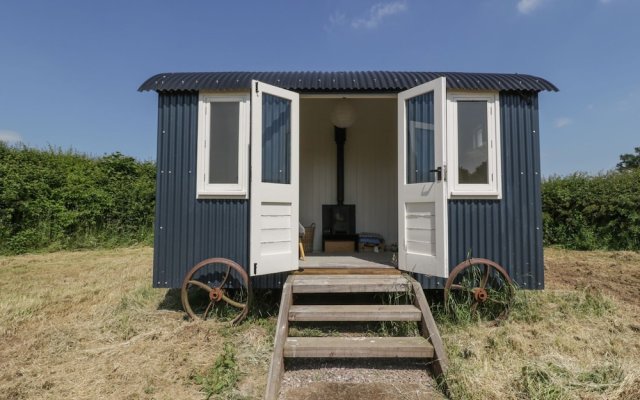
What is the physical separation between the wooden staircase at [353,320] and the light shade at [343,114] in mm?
2690

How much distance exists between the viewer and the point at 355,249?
5.13 meters

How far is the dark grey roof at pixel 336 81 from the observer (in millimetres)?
3279

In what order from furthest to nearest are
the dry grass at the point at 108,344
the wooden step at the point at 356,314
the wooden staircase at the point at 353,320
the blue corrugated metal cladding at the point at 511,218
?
the blue corrugated metal cladding at the point at 511,218 → the wooden step at the point at 356,314 → the wooden staircase at the point at 353,320 → the dry grass at the point at 108,344

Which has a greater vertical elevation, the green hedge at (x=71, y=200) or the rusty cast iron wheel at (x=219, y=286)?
the green hedge at (x=71, y=200)

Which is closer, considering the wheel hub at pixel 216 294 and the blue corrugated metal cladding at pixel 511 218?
the wheel hub at pixel 216 294

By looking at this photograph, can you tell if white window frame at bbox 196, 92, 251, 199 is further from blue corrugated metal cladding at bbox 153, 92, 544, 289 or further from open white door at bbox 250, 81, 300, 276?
open white door at bbox 250, 81, 300, 276

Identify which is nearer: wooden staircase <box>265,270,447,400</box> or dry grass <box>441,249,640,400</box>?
dry grass <box>441,249,640,400</box>

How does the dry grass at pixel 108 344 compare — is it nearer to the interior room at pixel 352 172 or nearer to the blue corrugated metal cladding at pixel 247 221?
the blue corrugated metal cladding at pixel 247 221

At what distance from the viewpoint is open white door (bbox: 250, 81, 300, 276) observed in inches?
115

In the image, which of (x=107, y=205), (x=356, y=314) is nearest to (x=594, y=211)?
(x=356, y=314)

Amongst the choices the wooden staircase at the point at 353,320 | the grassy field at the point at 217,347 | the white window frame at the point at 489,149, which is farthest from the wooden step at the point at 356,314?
the white window frame at the point at 489,149

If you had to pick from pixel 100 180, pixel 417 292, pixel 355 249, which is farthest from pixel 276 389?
pixel 100 180

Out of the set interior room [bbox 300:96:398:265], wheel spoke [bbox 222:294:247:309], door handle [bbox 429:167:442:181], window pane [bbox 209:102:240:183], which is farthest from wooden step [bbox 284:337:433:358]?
interior room [bbox 300:96:398:265]

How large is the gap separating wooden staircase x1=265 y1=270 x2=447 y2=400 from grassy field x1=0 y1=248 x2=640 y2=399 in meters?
0.21
